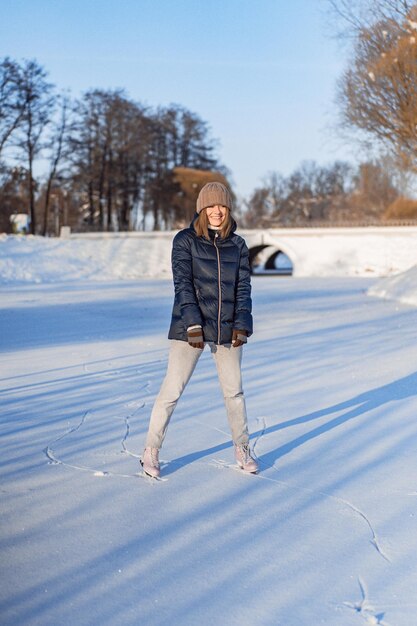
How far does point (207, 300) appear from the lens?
14.1 feet

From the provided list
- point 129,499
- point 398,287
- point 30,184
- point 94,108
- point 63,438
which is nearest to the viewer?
point 129,499

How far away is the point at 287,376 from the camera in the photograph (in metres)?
7.85

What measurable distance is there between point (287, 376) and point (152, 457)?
3.65 m

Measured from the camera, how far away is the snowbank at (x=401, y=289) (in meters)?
18.2

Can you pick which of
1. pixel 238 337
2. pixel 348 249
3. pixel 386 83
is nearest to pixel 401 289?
pixel 386 83

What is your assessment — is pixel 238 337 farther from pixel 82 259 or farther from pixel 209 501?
pixel 82 259

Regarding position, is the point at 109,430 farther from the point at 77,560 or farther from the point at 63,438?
the point at 77,560

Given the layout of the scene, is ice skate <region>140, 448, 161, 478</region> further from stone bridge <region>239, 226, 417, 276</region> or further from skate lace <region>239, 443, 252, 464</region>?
stone bridge <region>239, 226, 417, 276</region>

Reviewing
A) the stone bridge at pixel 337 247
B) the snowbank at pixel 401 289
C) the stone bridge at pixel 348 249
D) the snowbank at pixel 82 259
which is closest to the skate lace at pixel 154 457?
the snowbank at pixel 401 289

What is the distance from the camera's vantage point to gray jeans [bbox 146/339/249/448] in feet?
14.3

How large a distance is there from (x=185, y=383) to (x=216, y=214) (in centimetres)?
97

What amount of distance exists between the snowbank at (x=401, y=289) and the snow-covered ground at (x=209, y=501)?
10009 mm

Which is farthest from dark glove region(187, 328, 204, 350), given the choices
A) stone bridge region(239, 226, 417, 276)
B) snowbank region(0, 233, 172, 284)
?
stone bridge region(239, 226, 417, 276)

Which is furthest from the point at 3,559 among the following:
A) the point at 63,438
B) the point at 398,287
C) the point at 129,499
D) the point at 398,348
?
the point at 398,287
